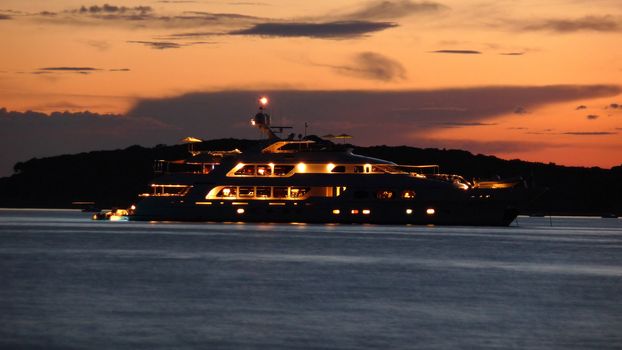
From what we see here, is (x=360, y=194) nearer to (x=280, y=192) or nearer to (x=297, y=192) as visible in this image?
(x=297, y=192)

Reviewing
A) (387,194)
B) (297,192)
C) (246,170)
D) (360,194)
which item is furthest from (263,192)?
(387,194)

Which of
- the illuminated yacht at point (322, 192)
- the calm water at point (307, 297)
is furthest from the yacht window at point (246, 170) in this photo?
the calm water at point (307, 297)

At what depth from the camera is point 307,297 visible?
41844 millimetres

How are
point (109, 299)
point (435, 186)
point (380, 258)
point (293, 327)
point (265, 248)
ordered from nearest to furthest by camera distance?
point (293, 327) < point (109, 299) < point (380, 258) < point (265, 248) < point (435, 186)

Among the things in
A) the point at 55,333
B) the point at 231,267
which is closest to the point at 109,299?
the point at 55,333

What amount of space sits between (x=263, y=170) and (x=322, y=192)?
6191 millimetres

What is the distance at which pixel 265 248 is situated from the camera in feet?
246

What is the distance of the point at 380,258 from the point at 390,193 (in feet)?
123

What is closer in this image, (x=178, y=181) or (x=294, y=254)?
(x=294, y=254)

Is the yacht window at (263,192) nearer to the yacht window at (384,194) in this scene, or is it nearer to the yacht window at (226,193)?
the yacht window at (226,193)

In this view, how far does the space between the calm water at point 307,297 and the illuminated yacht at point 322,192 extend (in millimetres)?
24204

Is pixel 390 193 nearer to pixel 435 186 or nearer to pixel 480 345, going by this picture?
pixel 435 186

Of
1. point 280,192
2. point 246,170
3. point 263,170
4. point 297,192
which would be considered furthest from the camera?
point 246,170

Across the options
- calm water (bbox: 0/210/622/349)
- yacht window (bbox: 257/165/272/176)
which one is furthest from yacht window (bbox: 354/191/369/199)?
calm water (bbox: 0/210/622/349)
